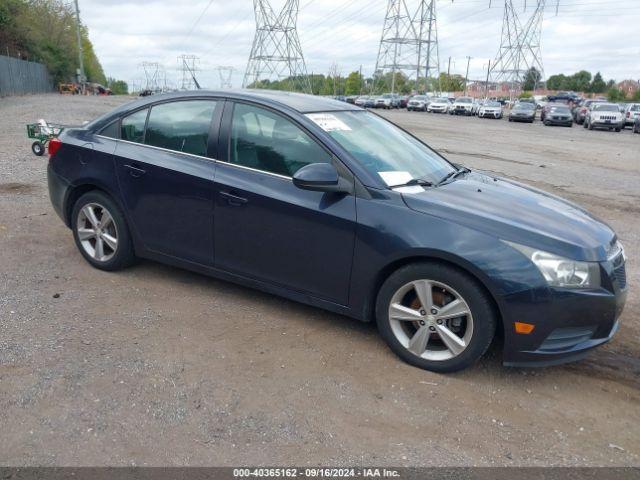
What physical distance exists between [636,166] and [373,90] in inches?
3334

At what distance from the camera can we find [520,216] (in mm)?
3543

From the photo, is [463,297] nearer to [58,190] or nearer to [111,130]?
[111,130]

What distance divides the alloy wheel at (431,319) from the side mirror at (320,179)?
0.78 meters

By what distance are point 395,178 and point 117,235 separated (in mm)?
2485

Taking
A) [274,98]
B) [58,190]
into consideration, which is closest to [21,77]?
[58,190]

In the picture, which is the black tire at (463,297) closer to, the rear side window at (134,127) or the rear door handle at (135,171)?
the rear door handle at (135,171)

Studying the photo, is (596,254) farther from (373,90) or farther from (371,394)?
(373,90)

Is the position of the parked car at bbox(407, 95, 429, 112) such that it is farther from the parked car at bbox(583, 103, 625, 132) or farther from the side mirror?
the side mirror

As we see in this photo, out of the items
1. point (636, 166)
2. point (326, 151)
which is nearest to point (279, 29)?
point (636, 166)

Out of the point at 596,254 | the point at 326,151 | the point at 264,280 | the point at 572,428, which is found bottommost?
the point at 572,428

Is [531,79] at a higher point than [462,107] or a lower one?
higher

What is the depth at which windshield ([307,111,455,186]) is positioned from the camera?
3.90 metres

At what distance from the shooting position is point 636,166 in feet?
47.9

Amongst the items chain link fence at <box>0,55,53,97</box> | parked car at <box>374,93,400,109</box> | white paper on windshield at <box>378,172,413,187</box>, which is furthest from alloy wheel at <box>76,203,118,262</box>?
parked car at <box>374,93,400,109</box>
